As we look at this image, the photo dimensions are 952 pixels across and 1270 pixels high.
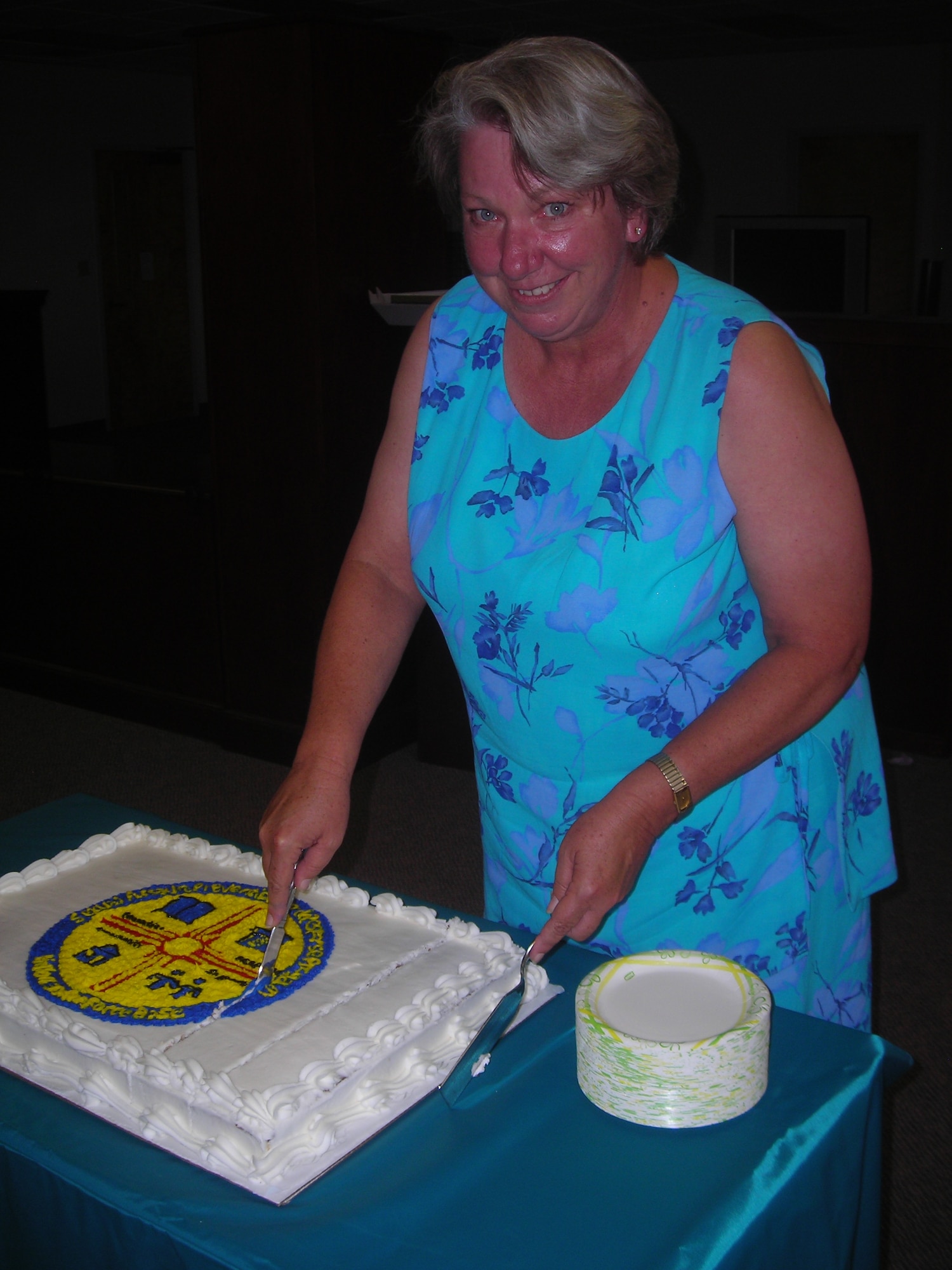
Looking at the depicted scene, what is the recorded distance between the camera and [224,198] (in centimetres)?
367

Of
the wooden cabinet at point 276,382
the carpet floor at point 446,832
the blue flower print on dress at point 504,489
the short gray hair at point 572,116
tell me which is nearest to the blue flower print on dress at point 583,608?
the blue flower print on dress at point 504,489

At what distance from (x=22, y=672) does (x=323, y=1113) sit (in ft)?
13.8

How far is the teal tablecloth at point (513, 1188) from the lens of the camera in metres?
0.86

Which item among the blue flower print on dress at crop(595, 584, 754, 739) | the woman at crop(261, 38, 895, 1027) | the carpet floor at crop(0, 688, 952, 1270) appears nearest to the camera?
the woman at crop(261, 38, 895, 1027)

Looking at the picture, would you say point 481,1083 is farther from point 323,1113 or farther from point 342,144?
point 342,144

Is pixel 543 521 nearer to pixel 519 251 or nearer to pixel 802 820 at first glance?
pixel 519 251

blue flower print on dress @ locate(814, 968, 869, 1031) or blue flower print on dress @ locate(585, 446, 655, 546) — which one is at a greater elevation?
blue flower print on dress @ locate(585, 446, 655, 546)

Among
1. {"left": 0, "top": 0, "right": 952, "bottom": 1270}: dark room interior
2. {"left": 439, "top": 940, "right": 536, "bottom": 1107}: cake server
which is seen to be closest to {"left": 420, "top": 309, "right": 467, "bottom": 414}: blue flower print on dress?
{"left": 439, "top": 940, "right": 536, "bottom": 1107}: cake server

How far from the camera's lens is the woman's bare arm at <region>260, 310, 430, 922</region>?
1.28 m

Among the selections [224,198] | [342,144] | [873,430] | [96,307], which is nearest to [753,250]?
[873,430]

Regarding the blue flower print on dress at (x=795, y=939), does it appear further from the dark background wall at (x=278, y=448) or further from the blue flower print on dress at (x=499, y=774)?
the dark background wall at (x=278, y=448)

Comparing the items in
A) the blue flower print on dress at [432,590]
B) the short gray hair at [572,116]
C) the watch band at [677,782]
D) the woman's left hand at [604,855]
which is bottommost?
the woman's left hand at [604,855]

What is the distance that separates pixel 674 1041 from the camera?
36.6 inches

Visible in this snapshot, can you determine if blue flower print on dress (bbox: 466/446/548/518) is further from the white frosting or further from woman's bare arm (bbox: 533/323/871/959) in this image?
the white frosting
